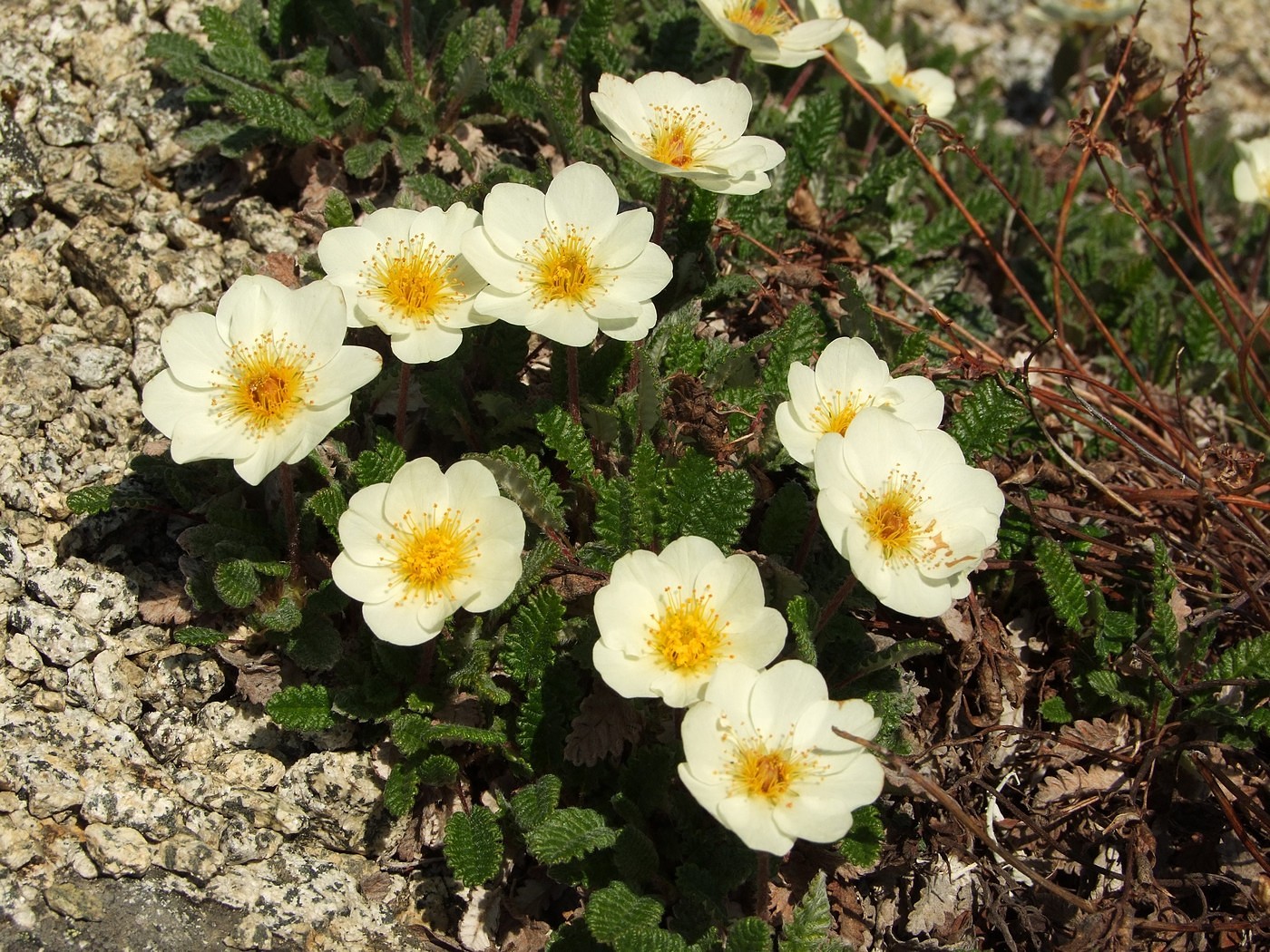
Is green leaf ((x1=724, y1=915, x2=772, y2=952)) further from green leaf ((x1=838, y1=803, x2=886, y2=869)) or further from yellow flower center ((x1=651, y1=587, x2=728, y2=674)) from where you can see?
yellow flower center ((x1=651, y1=587, x2=728, y2=674))

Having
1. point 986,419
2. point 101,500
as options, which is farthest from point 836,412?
point 101,500

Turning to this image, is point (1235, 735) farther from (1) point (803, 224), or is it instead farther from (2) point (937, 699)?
(1) point (803, 224)

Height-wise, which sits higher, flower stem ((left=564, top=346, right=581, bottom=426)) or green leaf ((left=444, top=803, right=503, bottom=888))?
flower stem ((left=564, top=346, right=581, bottom=426))

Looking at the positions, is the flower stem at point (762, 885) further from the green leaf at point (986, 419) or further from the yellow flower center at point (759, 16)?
the yellow flower center at point (759, 16)

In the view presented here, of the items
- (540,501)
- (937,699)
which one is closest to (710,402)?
(540,501)

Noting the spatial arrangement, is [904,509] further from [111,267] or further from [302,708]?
[111,267]

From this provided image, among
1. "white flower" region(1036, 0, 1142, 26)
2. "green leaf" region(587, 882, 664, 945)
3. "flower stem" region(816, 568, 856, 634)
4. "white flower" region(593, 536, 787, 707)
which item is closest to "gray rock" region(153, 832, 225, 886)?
"green leaf" region(587, 882, 664, 945)
